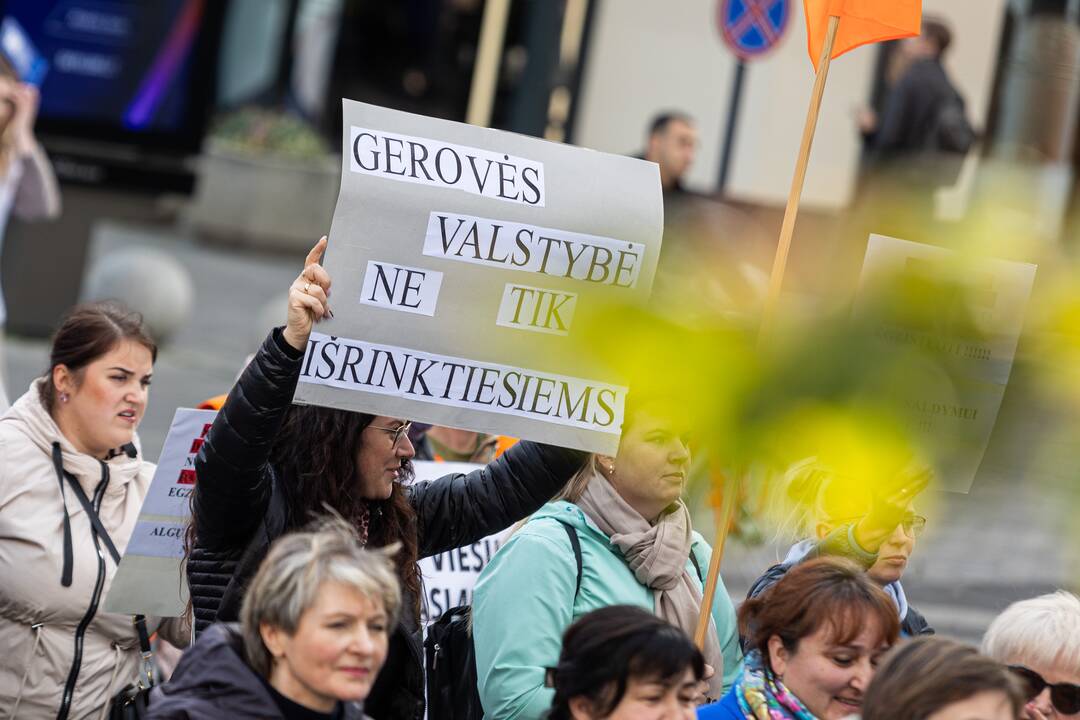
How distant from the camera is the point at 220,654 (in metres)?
2.80

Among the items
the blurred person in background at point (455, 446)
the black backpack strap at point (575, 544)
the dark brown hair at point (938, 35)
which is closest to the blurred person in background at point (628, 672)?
the black backpack strap at point (575, 544)

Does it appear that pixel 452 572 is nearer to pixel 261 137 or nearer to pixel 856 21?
pixel 856 21

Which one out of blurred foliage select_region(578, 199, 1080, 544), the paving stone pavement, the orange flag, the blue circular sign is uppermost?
the blue circular sign

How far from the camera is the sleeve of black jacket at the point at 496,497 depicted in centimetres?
383

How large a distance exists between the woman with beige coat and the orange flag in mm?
1917

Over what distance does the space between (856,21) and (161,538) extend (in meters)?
1.86

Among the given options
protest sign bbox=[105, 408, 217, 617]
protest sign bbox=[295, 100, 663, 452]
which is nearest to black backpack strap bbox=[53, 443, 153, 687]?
protest sign bbox=[105, 408, 217, 617]

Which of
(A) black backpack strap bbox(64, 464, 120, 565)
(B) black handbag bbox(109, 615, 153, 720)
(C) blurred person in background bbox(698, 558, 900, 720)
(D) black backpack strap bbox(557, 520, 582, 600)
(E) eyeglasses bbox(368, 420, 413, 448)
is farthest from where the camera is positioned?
(A) black backpack strap bbox(64, 464, 120, 565)

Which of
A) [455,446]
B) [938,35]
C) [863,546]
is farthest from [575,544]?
[938,35]

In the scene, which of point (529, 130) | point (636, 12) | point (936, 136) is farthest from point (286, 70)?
point (936, 136)

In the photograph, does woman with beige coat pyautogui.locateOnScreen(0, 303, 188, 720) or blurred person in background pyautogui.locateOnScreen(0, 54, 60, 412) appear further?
blurred person in background pyautogui.locateOnScreen(0, 54, 60, 412)

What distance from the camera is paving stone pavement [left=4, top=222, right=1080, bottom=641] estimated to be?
6.00 ft

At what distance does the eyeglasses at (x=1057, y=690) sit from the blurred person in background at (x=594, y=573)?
65 centimetres

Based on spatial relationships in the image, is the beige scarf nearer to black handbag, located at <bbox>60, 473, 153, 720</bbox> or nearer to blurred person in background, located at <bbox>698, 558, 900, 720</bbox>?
blurred person in background, located at <bbox>698, 558, 900, 720</bbox>
